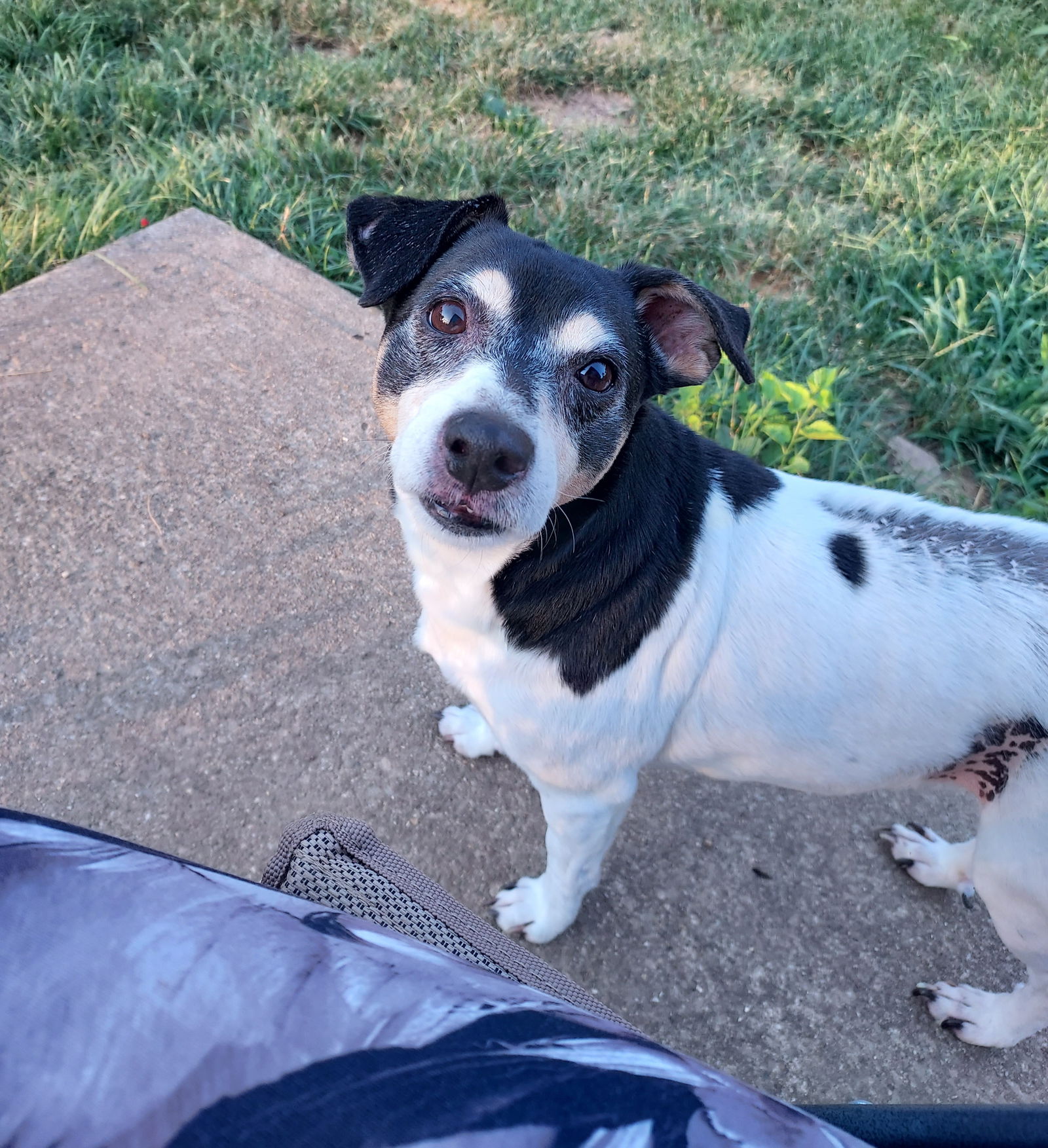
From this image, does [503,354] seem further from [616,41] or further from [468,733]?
[616,41]

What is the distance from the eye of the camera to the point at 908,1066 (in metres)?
2.59

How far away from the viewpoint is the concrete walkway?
2.67m

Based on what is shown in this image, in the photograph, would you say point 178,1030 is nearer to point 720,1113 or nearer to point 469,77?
point 720,1113

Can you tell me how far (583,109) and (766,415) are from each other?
331 cm

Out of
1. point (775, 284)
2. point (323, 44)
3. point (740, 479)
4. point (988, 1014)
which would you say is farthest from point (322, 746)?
point (323, 44)

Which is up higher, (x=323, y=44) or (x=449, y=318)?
(x=449, y=318)

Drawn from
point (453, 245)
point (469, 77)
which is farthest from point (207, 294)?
point (469, 77)

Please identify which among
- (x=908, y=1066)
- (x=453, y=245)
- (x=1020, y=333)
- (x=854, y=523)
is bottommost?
(x=908, y=1066)

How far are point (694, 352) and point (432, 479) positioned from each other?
0.96 meters

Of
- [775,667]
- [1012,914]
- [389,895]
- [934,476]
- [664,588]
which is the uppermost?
[664,588]

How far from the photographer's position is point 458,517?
6.66 feet

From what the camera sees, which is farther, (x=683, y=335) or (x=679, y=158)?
(x=679, y=158)

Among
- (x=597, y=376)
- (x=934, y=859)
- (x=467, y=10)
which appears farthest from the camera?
(x=467, y=10)

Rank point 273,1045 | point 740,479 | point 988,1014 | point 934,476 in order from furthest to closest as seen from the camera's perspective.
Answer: point 934,476 → point 988,1014 → point 740,479 → point 273,1045
